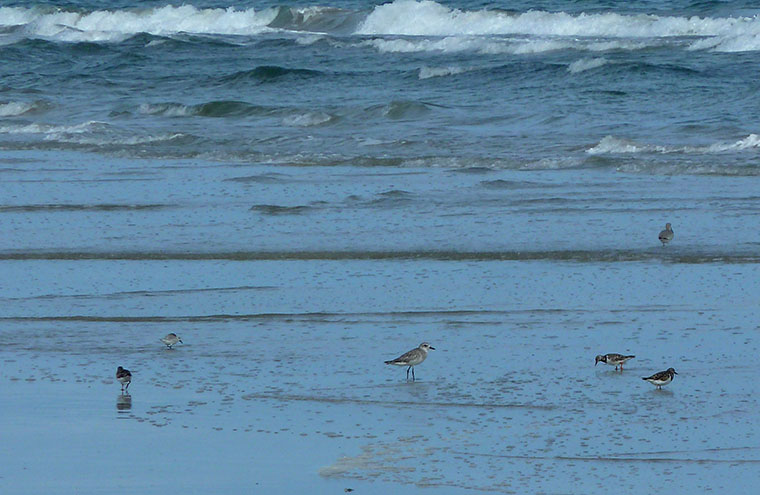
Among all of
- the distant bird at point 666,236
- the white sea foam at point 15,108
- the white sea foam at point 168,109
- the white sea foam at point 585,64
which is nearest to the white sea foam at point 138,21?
the white sea foam at point 15,108

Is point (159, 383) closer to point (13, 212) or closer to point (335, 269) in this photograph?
point (335, 269)

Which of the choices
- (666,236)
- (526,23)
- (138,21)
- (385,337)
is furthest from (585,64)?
(138,21)

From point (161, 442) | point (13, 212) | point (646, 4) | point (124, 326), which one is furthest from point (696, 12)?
point (161, 442)

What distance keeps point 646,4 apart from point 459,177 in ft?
72.4

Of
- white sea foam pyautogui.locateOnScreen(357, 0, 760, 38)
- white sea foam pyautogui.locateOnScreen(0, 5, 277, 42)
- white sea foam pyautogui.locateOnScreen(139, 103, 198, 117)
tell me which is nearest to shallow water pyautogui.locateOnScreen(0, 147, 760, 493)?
white sea foam pyautogui.locateOnScreen(139, 103, 198, 117)

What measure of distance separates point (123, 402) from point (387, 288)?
2.93 metres

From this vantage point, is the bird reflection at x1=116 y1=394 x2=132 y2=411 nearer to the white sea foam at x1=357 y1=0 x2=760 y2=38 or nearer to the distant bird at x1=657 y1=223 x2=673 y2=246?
the distant bird at x1=657 y1=223 x2=673 y2=246

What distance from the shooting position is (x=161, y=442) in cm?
645

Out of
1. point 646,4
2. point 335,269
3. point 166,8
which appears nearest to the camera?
point 335,269

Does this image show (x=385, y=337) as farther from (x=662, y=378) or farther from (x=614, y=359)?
(x=662, y=378)

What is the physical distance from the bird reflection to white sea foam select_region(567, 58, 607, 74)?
18135 millimetres

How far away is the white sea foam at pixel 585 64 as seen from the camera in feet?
80.1

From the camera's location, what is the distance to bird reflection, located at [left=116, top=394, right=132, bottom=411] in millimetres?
7016

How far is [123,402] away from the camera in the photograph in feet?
23.3
